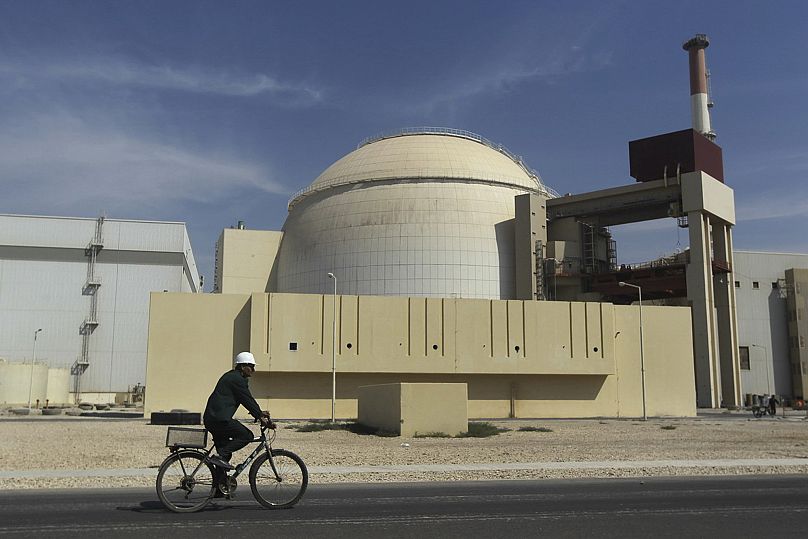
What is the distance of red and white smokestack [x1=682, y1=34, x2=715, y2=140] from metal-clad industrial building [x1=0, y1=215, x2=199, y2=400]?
57264 mm

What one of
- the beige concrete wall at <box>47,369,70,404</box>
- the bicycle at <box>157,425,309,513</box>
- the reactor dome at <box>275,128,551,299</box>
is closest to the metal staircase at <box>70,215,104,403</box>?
the beige concrete wall at <box>47,369,70,404</box>

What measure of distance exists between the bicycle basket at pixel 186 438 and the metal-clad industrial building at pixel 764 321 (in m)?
81.0

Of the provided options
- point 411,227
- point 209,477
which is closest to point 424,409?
point 209,477

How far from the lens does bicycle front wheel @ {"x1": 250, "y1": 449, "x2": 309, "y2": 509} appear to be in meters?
11.4

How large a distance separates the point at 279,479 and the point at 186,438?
4.90 feet

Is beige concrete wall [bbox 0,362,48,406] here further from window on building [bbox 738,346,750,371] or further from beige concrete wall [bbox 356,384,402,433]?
window on building [bbox 738,346,750,371]

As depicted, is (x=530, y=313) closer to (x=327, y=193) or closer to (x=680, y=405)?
(x=680, y=405)

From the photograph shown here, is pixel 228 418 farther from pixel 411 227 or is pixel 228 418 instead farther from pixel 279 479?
pixel 411 227

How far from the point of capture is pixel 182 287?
273 feet

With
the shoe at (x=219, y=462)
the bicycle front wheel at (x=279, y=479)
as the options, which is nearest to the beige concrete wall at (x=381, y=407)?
the bicycle front wheel at (x=279, y=479)

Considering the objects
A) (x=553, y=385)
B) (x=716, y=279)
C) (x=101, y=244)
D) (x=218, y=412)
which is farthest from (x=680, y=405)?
(x=101, y=244)

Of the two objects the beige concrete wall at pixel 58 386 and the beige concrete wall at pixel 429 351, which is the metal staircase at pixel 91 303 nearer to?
the beige concrete wall at pixel 58 386

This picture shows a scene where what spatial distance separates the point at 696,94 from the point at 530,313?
45883 millimetres

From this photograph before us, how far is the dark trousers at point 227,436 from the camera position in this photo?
11.4m
